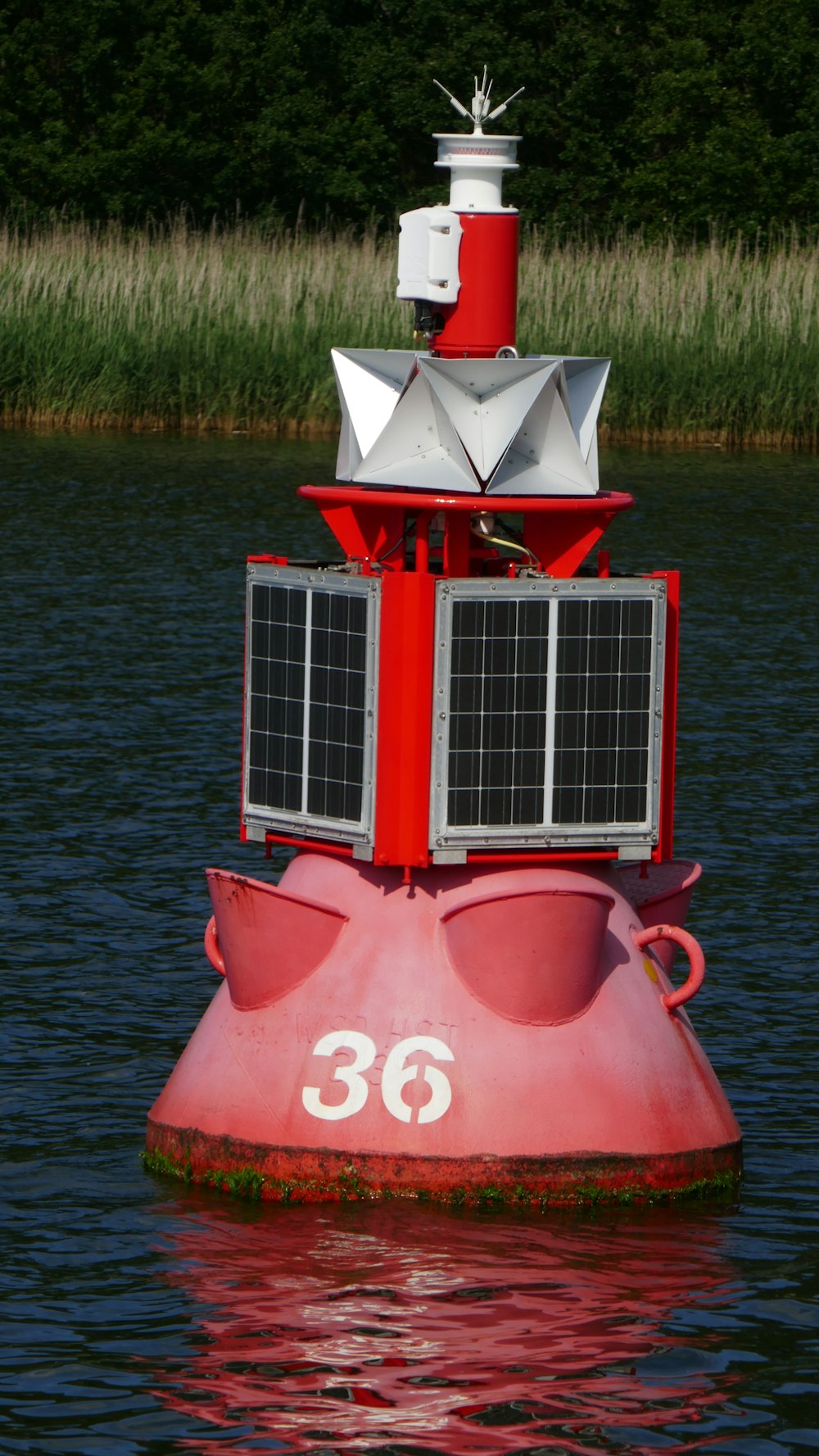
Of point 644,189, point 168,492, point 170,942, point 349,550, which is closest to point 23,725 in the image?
point 170,942

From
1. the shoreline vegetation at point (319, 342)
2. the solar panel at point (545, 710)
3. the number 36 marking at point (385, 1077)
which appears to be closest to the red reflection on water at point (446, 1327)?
the number 36 marking at point (385, 1077)

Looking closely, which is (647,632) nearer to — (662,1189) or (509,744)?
(509,744)

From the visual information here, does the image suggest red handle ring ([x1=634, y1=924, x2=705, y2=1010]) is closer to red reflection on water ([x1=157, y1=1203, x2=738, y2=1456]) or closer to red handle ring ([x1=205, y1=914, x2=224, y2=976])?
red reflection on water ([x1=157, y1=1203, x2=738, y2=1456])

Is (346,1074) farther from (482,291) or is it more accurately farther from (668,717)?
(482,291)

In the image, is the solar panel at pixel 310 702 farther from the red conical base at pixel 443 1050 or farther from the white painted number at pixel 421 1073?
the white painted number at pixel 421 1073

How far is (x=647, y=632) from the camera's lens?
6.83 meters

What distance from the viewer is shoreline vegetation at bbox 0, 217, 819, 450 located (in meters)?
26.4

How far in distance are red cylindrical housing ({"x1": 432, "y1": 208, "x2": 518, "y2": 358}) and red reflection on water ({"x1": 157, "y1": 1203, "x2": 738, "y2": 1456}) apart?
2.30 m

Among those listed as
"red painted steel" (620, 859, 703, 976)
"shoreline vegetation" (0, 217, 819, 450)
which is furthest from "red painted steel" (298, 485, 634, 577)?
Answer: "shoreline vegetation" (0, 217, 819, 450)

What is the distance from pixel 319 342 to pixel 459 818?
20.8 meters

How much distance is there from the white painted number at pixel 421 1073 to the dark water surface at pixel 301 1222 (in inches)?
11.7

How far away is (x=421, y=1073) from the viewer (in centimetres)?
661

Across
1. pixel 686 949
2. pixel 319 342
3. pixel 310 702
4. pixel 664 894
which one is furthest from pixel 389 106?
pixel 686 949

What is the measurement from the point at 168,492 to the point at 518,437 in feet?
50.7
